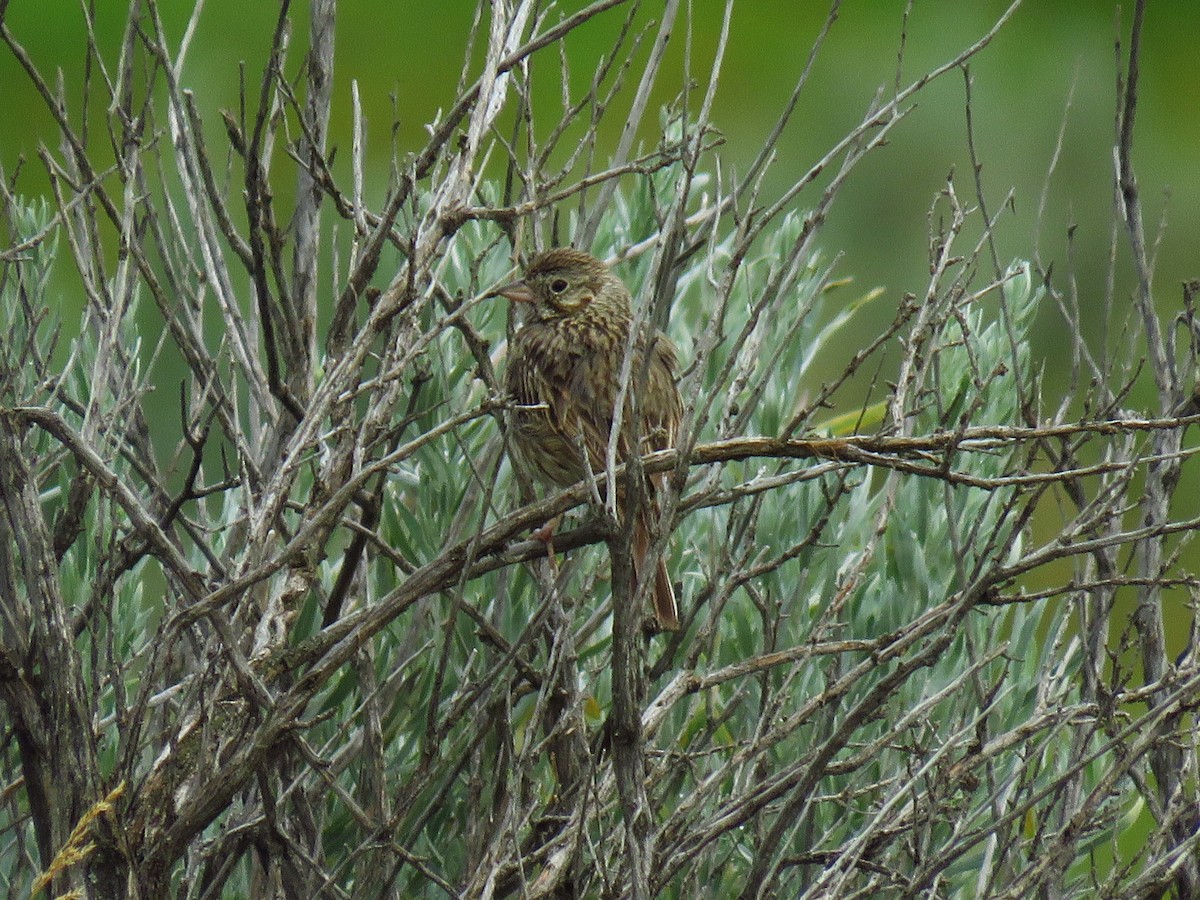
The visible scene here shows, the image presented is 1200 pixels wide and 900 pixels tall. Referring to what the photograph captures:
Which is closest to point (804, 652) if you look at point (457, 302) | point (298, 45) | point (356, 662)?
point (356, 662)

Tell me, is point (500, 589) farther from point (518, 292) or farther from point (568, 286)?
point (568, 286)

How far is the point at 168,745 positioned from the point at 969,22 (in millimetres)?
8385

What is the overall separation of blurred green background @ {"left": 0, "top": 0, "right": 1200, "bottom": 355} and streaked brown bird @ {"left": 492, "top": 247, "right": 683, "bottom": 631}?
4.88 m

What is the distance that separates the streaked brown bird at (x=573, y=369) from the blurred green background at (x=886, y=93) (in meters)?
4.88

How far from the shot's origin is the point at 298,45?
8945 mm

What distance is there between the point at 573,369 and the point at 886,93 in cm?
610

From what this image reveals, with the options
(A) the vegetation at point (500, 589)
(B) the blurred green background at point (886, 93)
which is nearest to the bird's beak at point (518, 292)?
(A) the vegetation at point (500, 589)

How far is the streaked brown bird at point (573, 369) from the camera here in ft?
10.6

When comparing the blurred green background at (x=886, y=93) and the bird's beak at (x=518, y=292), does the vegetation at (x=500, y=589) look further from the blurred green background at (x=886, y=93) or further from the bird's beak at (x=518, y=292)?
the blurred green background at (x=886, y=93)

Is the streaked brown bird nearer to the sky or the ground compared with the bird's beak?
nearer to the ground

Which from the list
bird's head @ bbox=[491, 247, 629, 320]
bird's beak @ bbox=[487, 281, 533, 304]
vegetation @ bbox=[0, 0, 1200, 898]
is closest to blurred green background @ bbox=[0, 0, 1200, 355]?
bird's head @ bbox=[491, 247, 629, 320]

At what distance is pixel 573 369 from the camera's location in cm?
352

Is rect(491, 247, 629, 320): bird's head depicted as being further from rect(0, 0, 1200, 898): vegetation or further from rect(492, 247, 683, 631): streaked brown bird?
rect(0, 0, 1200, 898): vegetation

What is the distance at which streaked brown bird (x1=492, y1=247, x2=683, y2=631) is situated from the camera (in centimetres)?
324
